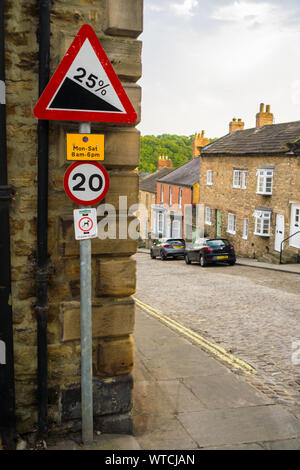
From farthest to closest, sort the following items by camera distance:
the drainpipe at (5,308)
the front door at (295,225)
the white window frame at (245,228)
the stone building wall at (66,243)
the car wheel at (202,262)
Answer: the white window frame at (245,228) → the front door at (295,225) → the car wheel at (202,262) → the stone building wall at (66,243) → the drainpipe at (5,308)

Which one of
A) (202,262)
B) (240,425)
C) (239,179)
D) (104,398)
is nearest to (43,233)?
(104,398)

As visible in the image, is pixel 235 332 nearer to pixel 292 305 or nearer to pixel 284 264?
pixel 292 305

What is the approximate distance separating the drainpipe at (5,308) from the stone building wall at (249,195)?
22881 mm

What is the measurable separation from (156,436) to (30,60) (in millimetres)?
3743

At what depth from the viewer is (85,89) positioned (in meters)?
3.96

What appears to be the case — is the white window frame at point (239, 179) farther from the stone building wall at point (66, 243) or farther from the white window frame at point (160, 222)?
the stone building wall at point (66, 243)

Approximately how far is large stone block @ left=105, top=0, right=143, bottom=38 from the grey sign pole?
3.23ft

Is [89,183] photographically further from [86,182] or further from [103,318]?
[103,318]

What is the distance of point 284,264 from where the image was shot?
81.9 feet

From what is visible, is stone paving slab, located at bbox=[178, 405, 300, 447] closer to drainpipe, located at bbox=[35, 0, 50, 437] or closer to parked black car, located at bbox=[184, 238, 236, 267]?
drainpipe, located at bbox=[35, 0, 50, 437]

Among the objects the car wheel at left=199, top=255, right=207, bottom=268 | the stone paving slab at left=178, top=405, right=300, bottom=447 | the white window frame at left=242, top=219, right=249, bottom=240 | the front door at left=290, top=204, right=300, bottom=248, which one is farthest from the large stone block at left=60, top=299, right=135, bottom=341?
the white window frame at left=242, top=219, right=249, bottom=240

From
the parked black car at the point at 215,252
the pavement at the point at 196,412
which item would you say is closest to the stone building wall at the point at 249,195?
the parked black car at the point at 215,252

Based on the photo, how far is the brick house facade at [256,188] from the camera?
2684cm

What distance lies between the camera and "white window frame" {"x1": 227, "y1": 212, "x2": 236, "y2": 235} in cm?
3355
